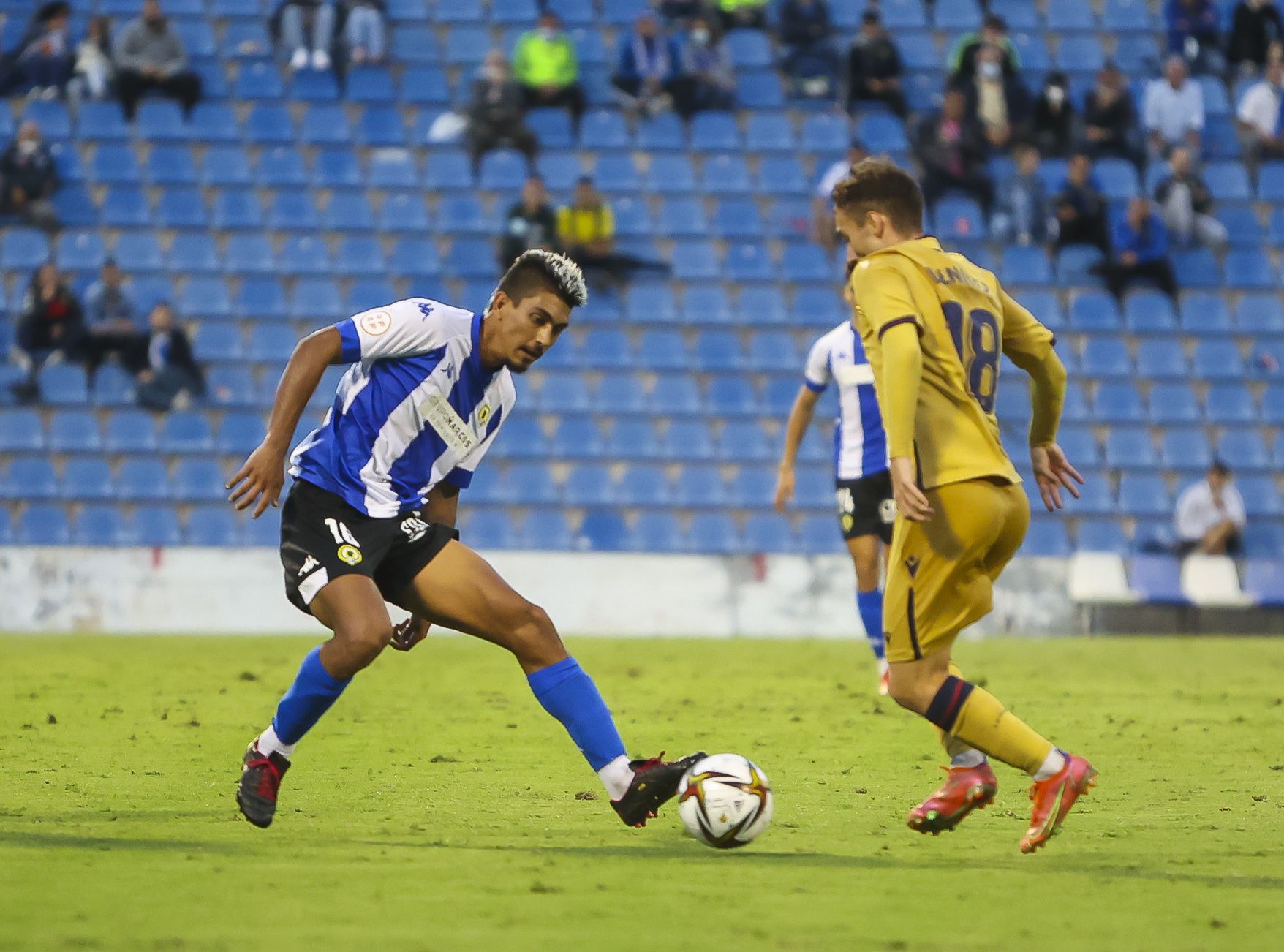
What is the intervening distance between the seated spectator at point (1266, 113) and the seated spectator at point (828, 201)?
15.2ft

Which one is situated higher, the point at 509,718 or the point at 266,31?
the point at 266,31

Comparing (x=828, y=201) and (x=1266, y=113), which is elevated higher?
(x=1266, y=113)

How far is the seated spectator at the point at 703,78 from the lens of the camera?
20172 mm

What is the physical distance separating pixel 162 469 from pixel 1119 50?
1223cm

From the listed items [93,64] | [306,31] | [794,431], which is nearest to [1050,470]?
[794,431]

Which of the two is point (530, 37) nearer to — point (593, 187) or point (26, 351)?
point (593, 187)

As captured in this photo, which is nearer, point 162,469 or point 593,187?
point 162,469

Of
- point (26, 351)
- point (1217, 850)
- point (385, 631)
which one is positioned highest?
point (385, 631)

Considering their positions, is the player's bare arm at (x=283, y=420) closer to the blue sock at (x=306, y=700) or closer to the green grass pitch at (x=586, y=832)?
the blue sock at (x=306, y=700)

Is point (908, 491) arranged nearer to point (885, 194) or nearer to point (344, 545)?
point (885, 194)

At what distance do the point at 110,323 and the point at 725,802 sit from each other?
13.2m

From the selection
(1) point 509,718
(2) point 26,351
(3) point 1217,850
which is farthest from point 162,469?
(3) point 1217,850

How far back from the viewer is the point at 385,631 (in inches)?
229

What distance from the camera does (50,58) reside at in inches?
771
